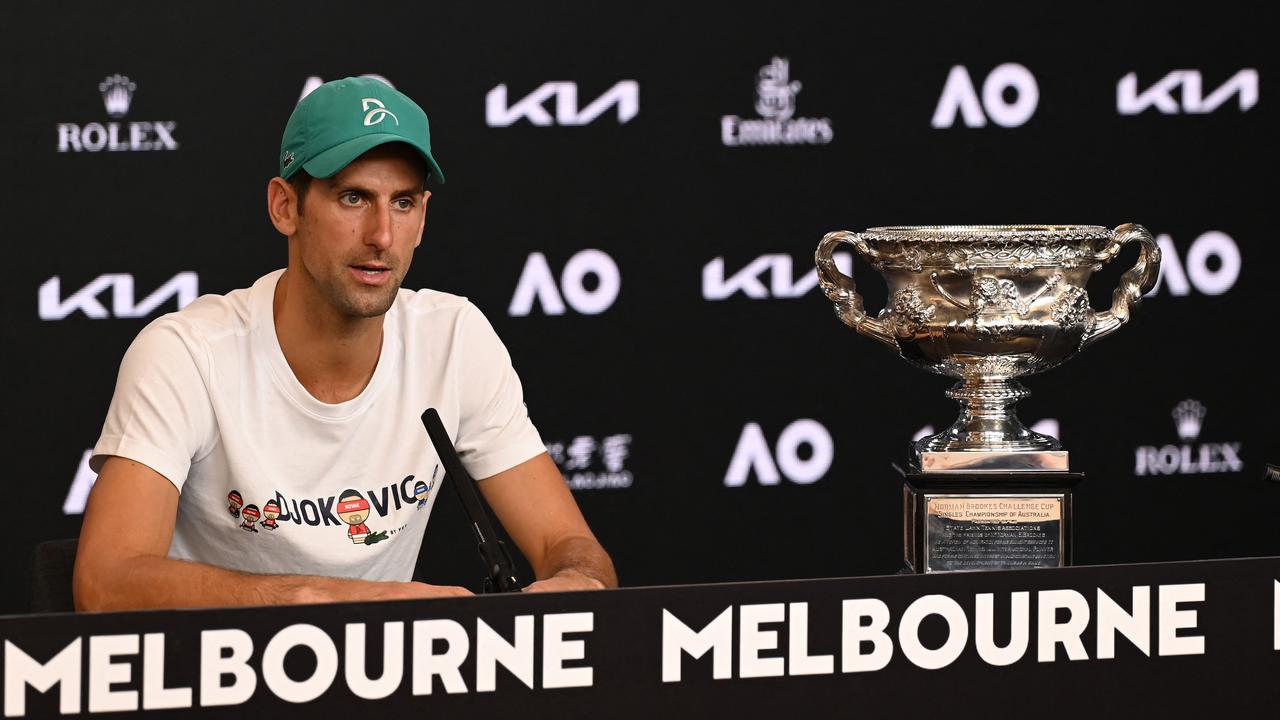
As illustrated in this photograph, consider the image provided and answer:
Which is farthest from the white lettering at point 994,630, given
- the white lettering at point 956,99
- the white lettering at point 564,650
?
the white lettering at point 956,99

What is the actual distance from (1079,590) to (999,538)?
370mm

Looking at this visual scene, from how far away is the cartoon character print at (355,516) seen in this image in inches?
71.8

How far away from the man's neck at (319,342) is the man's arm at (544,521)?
24cm

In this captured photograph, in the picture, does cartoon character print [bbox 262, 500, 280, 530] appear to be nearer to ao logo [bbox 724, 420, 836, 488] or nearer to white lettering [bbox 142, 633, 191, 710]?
white lettering [bbox 142, 633, 191, 710]

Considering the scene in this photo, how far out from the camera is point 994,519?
5.49ft

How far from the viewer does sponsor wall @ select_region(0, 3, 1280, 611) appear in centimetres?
313

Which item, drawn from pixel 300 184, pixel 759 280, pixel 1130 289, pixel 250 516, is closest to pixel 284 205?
pixel 300 184

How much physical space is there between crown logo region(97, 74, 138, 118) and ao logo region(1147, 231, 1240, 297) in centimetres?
230

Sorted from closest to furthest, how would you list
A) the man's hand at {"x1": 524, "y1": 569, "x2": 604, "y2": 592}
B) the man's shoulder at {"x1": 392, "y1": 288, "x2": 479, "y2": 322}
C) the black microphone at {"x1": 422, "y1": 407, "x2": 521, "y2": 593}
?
1. the black microphone at {"x1": 422, "y1": 407, "x2": 521, "y2": 593}
2. the man's hand at {"x1": 524, "y1": 569, "x2": 604, "y2": 592}
3. the man's shoulder at {"x1": 392, "y1": 288, "x2": 479, "y2": 322}

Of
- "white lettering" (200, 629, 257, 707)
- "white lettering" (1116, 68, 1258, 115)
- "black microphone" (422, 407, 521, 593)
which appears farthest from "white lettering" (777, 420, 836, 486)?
"white lettering" (200, 629, 257, 707)

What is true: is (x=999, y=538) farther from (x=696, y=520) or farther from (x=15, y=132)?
(x=15, y=132)

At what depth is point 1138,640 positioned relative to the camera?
1.31 metres

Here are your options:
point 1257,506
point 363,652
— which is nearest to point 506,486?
point 363,652

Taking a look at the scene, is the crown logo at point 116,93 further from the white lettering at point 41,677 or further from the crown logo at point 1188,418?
the crown logo at point 1188,418
